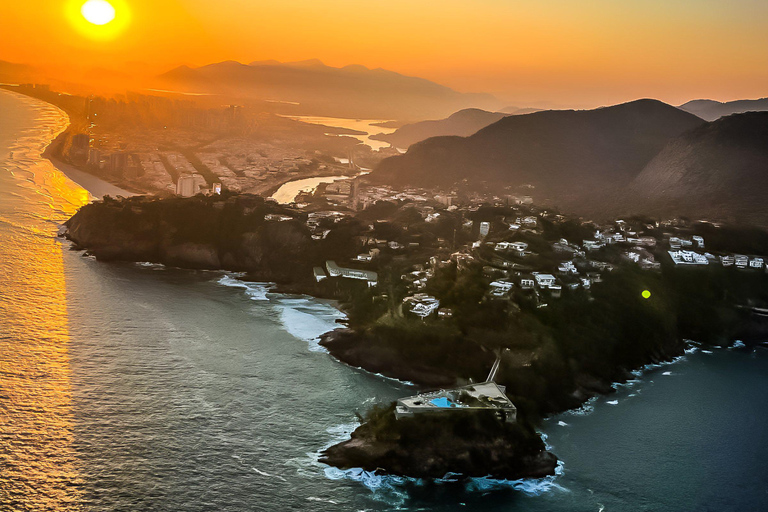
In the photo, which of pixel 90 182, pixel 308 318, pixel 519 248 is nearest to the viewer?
pixel 308 318

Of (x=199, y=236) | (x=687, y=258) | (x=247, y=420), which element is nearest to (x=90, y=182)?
(x=199, y=236)

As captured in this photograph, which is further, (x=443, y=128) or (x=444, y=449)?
(x=443, y=128)

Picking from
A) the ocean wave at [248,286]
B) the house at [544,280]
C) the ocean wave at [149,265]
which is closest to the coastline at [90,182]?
the ocean wave at [149,265]

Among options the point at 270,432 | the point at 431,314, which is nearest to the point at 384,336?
the point at 431,314

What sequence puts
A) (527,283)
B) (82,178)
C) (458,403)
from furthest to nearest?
(82,178), (527,283), (458,403)

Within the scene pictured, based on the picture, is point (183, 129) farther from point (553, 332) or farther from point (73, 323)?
point (553, 332)

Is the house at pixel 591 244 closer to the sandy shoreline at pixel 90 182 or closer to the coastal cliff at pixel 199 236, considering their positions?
the coastal cliff at pixel 199 236

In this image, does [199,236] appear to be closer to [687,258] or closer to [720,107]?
[687,258]
